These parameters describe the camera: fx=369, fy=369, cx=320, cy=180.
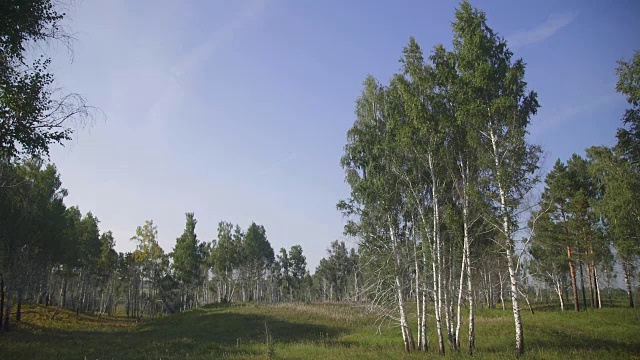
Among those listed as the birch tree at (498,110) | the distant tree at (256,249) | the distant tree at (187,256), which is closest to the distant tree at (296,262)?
the distant tree at (256,249)

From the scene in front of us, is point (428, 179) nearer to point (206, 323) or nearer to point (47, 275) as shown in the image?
point (206, 323)

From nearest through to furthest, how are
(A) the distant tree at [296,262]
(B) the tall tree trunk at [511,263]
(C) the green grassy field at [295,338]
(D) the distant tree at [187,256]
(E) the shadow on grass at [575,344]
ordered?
(B) the tall tree trunk at [511,263]
(E) the shadow on grass at [575,344]
(C) the green grassy field at [295,338]
(D) the distant tree at [187,256]
(A) the distant tree at [296,262]

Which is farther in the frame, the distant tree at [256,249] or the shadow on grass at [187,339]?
the distant tree at [256,249]

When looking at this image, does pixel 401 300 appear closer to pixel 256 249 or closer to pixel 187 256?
pixel 187 256

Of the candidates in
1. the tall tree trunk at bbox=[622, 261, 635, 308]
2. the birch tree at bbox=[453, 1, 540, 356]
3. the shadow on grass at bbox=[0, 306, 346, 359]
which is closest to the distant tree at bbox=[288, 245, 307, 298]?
the shadow on grass at bbox=[0, 306, 346, 359]

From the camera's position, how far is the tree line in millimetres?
17562

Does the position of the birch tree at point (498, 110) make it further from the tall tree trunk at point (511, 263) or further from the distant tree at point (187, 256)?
the distant tree at point (187, 256)

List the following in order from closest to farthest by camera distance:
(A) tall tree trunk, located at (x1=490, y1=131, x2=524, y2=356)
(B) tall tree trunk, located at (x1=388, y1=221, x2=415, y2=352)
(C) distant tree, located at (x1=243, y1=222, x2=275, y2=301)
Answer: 1. (A) tall tree trunk, located at (x1=490, y1=131, x2=524, y2=356)
2. (B) tall tree trunk, located at (x1=388, y1=221, x2=415, y2=352)
3. (C) distant tree, located at (x1=243, y1=222, x2=275, y2=301)

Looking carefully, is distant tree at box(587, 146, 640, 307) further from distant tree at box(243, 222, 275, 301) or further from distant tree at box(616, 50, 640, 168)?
distant tree at box(243, 222, 275, 301)

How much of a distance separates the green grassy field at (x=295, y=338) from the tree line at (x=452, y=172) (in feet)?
9.03

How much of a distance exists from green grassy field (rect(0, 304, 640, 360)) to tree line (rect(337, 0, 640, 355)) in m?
2.75

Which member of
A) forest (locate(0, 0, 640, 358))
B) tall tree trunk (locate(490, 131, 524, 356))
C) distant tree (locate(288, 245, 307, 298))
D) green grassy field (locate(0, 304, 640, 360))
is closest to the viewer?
forest (locate(0, 0, 640, 358))

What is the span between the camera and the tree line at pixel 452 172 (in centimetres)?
1756

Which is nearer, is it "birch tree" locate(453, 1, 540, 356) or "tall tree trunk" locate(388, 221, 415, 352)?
"birch tree" locate(453, 1, 540, 356)
